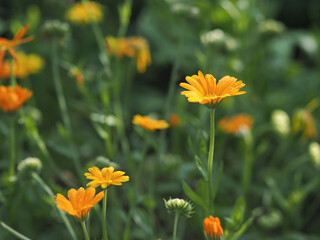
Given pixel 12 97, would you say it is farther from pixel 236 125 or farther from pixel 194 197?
pixel 236 125

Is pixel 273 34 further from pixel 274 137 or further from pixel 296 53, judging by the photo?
pixel 296 53

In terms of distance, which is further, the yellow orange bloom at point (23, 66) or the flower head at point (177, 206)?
the yellow orange bloom at point (23, 66)

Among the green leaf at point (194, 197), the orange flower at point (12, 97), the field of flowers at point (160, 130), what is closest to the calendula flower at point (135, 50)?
the field of flowers at point (160, 130)

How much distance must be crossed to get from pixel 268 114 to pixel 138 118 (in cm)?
93

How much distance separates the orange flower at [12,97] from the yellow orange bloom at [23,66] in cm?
37

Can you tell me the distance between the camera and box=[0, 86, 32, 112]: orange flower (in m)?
1.13

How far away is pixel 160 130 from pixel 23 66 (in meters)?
0.67

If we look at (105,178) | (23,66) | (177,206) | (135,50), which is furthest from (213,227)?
(23,66)

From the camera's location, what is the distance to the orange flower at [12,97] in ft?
3.69

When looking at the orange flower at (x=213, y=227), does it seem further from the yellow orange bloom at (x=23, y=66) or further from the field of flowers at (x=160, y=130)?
the yellow orange bloom at (x=23, y=66)

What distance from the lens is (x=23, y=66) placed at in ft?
5.44

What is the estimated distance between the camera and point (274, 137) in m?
1.96

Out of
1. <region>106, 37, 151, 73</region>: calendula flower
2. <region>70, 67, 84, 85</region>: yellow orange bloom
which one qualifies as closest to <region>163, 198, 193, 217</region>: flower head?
<region>70, 67, 84, 85</region>: yellow orange bloom

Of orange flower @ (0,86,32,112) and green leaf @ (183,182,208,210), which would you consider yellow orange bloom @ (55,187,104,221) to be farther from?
orange flower @ (0,86,32,112)
